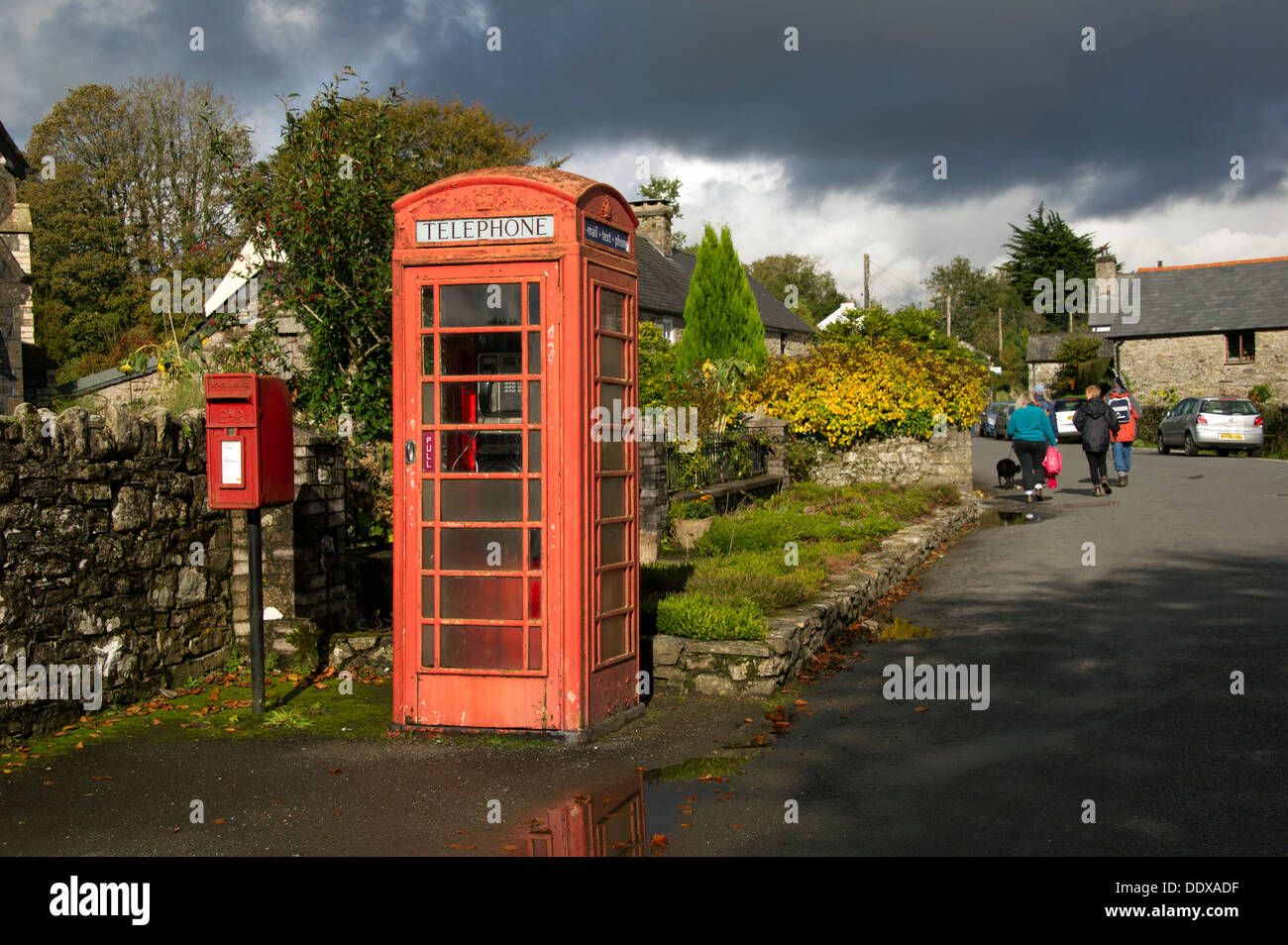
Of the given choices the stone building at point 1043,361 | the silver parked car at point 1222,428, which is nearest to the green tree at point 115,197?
the silver parked car at point 1222,428

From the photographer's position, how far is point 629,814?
5.09m

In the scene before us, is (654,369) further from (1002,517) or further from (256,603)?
(256,603)

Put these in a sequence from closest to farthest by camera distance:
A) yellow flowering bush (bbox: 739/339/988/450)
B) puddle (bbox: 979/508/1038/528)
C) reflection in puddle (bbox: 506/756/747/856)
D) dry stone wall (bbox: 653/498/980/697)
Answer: reflection in puddle (bbox: 506/756/747/856), dry stone wall (bbox: 653/498/980/697), puddle (bbox: 979/508/1038/528), yellow flowering bush (bbox: 739/339/988/450)

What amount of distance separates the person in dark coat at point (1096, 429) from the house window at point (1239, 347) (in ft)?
107

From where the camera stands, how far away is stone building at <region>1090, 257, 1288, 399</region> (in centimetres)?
4656

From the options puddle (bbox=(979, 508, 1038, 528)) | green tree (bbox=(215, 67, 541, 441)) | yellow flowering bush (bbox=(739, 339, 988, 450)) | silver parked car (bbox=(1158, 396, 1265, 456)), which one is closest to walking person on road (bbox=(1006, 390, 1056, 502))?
yellow flowering bush (bbox=(739, 339, 988, 450))

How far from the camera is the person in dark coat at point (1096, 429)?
1948 centimetres

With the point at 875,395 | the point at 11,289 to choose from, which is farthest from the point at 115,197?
the point at 875,395

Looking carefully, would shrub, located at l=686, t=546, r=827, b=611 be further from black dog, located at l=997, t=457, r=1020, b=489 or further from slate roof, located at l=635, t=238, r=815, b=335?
slate roof, located at l=635, t=238, r=815, b=335

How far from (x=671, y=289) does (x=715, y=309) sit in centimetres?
1161

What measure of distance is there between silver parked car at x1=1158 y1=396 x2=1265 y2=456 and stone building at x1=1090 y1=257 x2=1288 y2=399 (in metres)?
15.4

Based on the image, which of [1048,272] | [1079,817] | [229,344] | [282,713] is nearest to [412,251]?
[282,713]
